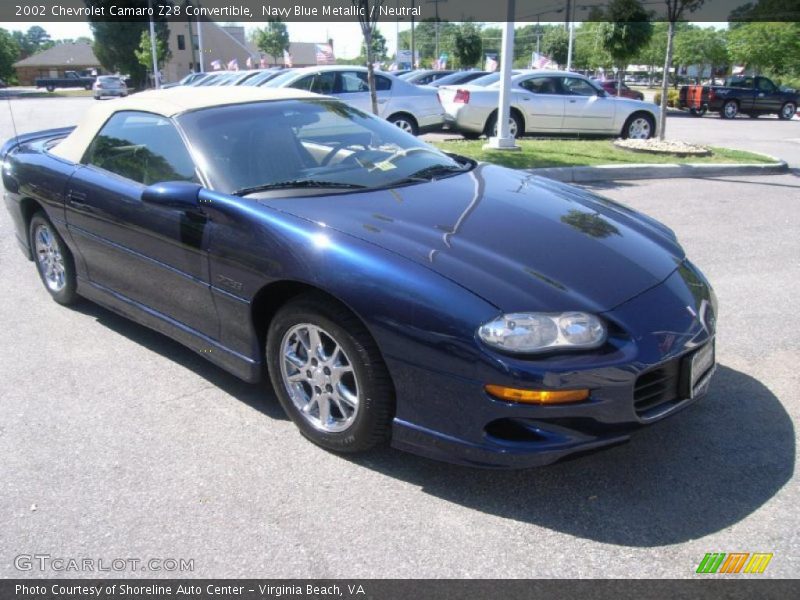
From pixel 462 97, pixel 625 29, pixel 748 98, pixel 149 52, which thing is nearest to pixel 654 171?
pixel 462 97

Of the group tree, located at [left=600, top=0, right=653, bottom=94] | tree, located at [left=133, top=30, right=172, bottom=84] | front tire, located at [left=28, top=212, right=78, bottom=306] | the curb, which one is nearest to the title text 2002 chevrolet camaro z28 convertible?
front tire, located at [left=28, top=212, right=78, bottom=306]

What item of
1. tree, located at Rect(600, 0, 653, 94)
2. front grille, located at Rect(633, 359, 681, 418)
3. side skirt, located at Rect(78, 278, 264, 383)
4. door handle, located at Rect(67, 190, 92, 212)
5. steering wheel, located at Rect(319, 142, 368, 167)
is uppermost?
tree, located at Rect(600, 0, 653, 94)

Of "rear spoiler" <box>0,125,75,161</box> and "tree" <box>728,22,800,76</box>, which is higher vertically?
"tree" <box>728,22,800,76</box>

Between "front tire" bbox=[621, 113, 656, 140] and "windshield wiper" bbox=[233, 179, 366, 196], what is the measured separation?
1152cm

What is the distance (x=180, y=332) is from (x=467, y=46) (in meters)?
39.6

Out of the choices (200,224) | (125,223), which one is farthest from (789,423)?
(125,223)

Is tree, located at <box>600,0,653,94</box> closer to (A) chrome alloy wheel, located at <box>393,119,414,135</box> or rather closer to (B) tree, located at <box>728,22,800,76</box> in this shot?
(A) chrome alloy wheel, located at <box>393,119,414,135</box>

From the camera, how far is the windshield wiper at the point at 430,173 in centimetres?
360

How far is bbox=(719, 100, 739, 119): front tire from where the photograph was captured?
80.2 ft

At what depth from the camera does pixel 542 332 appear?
8.11 ft

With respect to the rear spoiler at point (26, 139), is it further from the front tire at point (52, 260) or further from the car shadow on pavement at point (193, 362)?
the car shadow on pavement at point (193, 362)

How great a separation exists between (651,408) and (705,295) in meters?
0.77

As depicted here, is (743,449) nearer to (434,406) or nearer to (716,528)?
(716,528)
